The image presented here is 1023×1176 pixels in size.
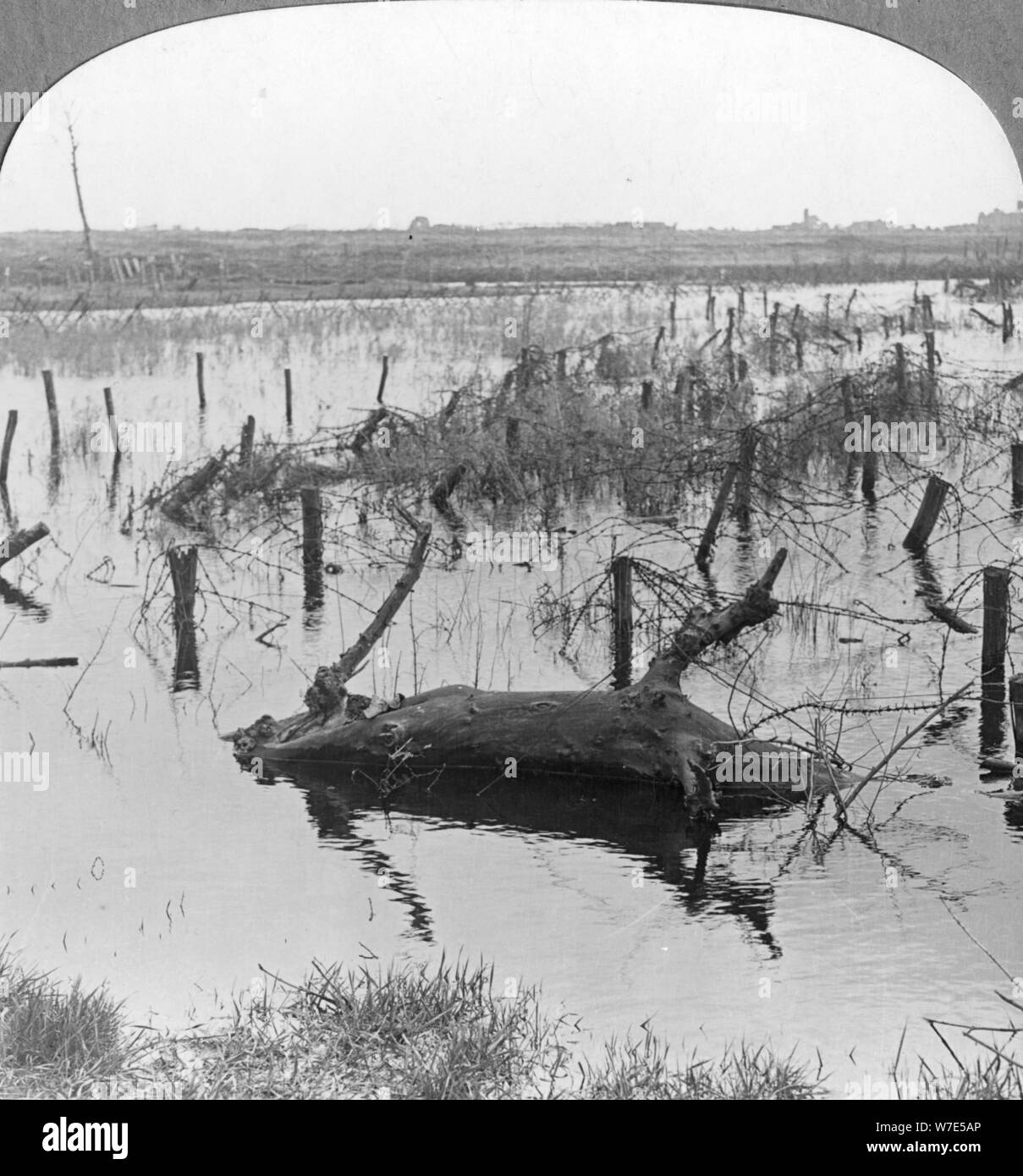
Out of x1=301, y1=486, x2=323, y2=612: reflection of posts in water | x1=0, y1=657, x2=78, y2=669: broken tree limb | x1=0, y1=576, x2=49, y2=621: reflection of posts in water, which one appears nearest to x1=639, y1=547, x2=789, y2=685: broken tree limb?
x1=301, y1=486, x2=323, y2=612: reflection of posts in water

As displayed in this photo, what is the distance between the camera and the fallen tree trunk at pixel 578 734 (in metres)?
6.86

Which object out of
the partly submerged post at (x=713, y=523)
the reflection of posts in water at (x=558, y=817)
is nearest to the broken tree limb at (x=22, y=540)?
the reflection of posts in water at (x=558, y=817)

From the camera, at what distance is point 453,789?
7016 mm

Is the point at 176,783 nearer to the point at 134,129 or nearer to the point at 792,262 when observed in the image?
the point at 134,129

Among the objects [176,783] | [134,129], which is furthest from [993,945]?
[134,129]

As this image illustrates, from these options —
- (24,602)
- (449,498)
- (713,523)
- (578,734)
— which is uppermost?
(449,498)

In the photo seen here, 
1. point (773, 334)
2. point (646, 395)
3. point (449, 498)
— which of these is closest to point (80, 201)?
point (449, 498)

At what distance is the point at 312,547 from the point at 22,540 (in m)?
1.39

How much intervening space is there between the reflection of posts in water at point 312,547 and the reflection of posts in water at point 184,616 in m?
0.59

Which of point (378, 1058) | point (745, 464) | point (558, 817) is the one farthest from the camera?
point (745, 464)

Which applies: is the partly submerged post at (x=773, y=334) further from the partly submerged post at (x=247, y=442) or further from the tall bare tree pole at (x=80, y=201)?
the tall bare tree pole at (x=80, y=201)

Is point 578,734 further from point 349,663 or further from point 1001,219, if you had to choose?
point 1001,219

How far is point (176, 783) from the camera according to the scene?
23.1 feet

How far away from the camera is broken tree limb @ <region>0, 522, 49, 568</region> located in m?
7.78
